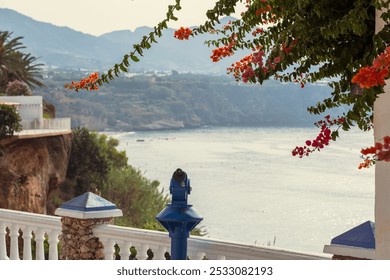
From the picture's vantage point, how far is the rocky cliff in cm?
3678

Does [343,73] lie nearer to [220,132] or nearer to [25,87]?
[25,87]

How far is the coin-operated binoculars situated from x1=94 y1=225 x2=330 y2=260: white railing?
250mm

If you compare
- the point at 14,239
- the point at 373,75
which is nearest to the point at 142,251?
the point at 14,239

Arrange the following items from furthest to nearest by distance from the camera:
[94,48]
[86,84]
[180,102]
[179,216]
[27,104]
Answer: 1. [94,48]
2. [180,102]
3. [27,104]
4. [179,216]
5. [86,84]

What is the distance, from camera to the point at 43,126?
42.5 meters

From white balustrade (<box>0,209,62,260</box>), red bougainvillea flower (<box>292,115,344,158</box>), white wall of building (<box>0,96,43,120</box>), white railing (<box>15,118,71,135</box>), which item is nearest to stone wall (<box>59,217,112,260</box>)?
white balustrade (<box>0,209,62,260</box>)

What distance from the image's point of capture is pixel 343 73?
4172mm

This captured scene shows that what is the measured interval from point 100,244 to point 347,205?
71.7 meters

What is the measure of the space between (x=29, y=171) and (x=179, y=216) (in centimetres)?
3495

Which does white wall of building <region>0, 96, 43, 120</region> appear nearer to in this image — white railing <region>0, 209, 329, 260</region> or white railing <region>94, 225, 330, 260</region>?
white railing <region>0, 209, 329, 260</region>

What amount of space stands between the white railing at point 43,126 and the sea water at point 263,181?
17761 millimetres

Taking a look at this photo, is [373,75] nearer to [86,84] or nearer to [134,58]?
[134,58]

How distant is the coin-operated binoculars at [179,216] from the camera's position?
207 inches

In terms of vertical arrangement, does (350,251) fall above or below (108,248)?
above
